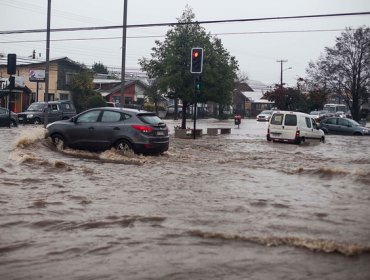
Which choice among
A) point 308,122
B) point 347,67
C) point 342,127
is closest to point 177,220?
point 308,122

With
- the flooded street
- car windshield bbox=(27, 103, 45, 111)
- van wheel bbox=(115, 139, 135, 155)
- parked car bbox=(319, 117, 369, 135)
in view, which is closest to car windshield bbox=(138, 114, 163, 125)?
van wheel bbox=(115, 139, 135, 155)

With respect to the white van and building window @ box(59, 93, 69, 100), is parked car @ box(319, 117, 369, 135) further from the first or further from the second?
building window @ box(59, 93, 69, 100)

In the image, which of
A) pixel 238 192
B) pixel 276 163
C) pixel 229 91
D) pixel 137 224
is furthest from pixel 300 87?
pixel 137 224

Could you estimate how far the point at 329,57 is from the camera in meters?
45.5

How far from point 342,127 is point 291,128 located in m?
11.3

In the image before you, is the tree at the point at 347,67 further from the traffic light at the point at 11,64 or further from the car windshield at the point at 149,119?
the car windshield at the point at 149,119

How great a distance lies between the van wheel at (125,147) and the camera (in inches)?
575

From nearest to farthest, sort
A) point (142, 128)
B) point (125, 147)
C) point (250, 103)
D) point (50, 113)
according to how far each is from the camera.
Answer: point (142, 128) → point (125, 147) → point (50, 113) → point (250, 103)

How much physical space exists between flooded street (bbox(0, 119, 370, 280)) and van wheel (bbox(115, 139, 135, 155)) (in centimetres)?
27

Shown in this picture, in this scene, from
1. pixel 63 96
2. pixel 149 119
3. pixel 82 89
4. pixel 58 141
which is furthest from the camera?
pixel 63 96

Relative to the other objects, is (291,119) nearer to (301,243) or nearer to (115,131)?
(115,131)

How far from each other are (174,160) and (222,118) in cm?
5032

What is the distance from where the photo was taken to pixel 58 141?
15.7 meters

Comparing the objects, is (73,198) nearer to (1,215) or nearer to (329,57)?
(1,215)
